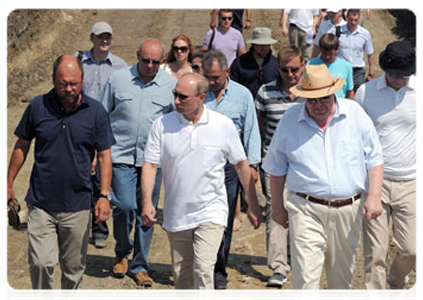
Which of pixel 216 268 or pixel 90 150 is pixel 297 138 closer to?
pixel 90 150

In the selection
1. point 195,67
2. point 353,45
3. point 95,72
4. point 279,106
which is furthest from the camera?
point 353,45

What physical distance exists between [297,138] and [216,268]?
211 cm

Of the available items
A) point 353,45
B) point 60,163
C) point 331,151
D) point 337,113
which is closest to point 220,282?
point 60,163

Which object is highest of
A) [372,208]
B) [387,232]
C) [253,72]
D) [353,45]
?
[353,45]

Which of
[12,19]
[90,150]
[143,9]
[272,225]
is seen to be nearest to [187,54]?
[272,225]

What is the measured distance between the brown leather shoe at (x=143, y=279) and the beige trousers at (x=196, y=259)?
43.6 inches

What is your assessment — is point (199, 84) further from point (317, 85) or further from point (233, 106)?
point (233, 106)

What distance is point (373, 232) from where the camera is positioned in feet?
23.1

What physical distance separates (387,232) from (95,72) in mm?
3387

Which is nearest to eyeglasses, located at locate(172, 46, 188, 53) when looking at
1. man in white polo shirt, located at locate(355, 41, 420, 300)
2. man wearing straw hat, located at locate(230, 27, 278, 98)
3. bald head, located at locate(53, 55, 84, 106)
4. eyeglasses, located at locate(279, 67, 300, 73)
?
man wearing straw hat, located at locate(230, 27, 278, 98)

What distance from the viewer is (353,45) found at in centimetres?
1245

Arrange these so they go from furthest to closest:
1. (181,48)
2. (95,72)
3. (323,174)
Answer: (181,48), (95,72), (323,174)

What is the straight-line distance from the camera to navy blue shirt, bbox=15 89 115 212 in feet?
21.0

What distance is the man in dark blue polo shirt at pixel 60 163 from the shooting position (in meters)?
6.40
